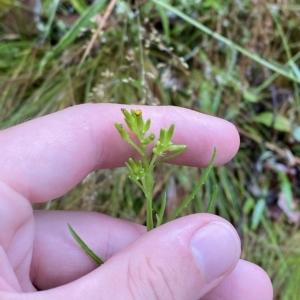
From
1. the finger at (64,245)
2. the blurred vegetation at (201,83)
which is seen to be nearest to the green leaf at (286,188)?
the blurred vegetation at (201,83)

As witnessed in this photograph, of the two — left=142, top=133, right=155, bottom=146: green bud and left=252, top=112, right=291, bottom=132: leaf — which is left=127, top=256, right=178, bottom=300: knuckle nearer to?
left=142, top=133, right=155, bottom=146: green bud

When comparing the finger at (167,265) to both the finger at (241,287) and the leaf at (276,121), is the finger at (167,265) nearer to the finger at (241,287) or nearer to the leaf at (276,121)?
the finger at (241,287)

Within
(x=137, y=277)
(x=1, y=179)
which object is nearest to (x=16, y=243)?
(x=1, y=179)

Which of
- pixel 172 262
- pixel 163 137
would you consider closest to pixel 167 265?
pixel 172 262

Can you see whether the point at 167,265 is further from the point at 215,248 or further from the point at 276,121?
the point at 276,121

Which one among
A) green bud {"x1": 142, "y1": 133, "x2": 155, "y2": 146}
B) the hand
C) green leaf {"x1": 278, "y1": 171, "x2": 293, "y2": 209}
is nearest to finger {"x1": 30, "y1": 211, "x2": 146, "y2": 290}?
the hand

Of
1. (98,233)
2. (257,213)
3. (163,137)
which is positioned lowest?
(257,213)

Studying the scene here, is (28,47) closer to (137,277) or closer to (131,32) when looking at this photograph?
(131,32)

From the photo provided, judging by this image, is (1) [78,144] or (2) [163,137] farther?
(1) [78,144]
